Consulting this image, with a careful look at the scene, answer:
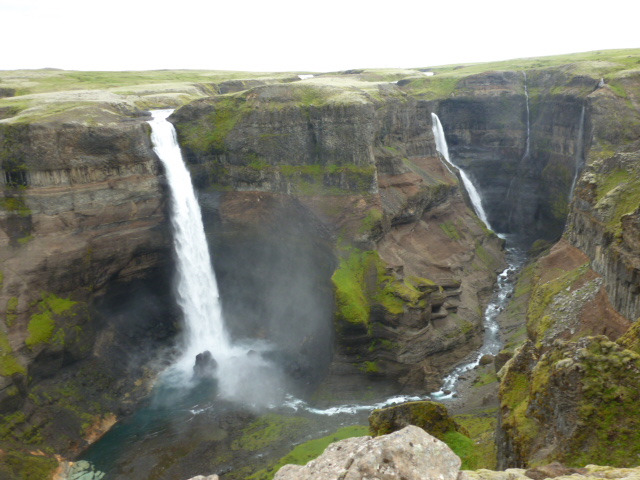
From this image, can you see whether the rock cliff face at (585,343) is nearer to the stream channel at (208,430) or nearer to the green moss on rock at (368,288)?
the green moss on rock at (368,288)

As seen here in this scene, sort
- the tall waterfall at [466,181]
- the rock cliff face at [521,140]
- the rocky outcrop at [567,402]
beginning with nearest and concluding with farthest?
the rocky outcrop at [567,402]
the rock cliff face at [521,140]
the tall waterfall at [466,181]

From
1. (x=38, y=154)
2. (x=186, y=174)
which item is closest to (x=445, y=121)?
(x=186, y=174)

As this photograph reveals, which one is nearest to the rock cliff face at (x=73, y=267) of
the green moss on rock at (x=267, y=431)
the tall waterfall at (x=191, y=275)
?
the tall waterfall at (x=191, y=275)

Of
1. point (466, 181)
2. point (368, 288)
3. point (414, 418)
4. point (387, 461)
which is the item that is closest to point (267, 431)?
point (368, 288)

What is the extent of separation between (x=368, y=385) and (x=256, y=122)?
2670 cm

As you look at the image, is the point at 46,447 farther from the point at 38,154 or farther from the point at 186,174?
the point at 186,174

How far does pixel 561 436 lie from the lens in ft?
52.4

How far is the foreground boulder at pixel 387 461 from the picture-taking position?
1190 cm

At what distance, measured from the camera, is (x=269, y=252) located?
50469mm

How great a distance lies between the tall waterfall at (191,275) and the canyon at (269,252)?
3.45ft

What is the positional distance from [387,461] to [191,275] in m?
40.1

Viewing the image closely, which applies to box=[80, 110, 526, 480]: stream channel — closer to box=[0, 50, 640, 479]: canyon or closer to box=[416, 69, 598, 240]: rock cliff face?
box=[0, 50, 640, 479]: canyon

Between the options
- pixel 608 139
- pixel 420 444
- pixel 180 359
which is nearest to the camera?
pixel 420 444

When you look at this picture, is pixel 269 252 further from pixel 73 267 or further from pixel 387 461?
pixel 387 461
